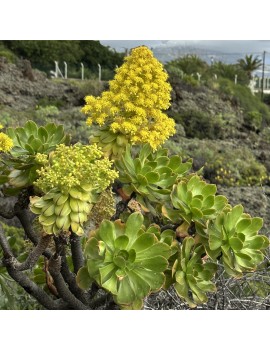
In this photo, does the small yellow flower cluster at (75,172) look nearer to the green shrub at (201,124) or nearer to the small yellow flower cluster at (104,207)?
the small yellow flower cluster at (104,207)

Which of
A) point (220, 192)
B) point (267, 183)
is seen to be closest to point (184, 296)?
point (220, 192)

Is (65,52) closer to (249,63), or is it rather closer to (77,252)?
(249,63)

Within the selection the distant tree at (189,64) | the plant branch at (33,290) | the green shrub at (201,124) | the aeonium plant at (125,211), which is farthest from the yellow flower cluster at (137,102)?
the green shrub at (201,124)

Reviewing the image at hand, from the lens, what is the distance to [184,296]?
129 cm

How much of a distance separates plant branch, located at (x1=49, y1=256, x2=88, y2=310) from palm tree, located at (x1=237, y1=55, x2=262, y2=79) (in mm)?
2005

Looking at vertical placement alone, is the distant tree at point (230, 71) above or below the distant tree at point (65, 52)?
below

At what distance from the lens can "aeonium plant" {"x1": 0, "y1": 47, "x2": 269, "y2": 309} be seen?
44.4 inches

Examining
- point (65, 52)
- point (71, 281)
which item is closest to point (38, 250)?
point (71, 281)

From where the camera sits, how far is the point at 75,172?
43.3 inches

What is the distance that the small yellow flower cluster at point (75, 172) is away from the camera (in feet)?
3.58

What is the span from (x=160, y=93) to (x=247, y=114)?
6.83 ft

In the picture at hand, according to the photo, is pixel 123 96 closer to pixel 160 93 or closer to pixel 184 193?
pixel 160 93

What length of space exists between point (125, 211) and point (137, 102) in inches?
10.6

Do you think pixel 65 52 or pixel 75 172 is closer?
pixel 75 172
